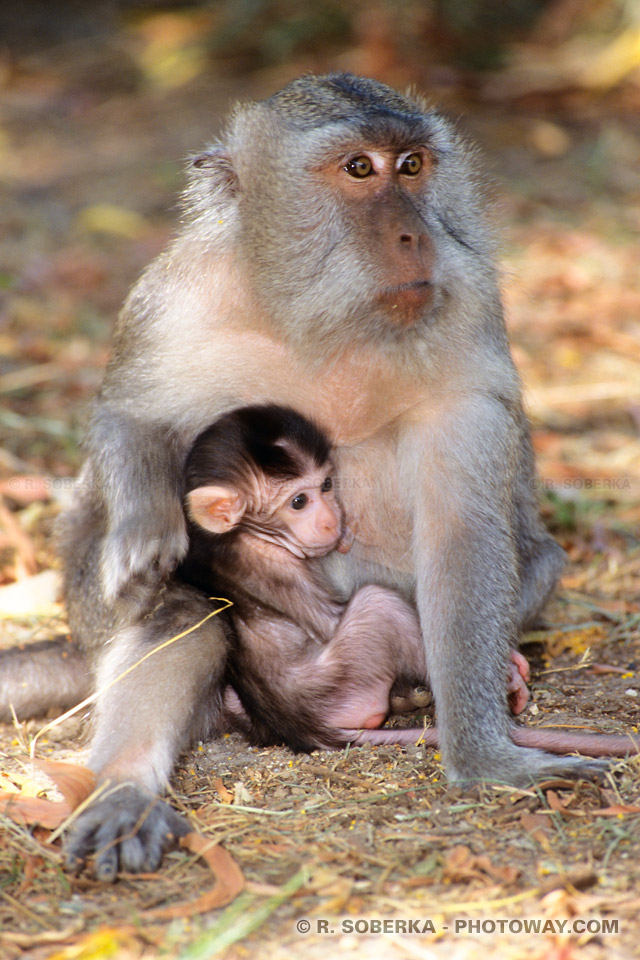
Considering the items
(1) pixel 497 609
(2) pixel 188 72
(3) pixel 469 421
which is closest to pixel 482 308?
(3) pixel 469 421

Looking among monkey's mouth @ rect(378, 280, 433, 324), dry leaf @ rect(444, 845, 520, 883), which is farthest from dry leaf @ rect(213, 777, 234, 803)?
monkey's mouth @ rect(378, 280, 433, 324)

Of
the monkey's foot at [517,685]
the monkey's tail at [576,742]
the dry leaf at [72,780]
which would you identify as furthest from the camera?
the monkey's foot at [517,685]

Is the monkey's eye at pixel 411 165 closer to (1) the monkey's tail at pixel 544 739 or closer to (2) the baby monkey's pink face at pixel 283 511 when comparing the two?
(2) the baby monkey's pink face at pixel 283 511

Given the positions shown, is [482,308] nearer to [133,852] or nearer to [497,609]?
[497,609]

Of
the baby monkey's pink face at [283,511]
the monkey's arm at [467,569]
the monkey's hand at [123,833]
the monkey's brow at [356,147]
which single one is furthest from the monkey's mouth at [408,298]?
the monkey's hand at [123,833]

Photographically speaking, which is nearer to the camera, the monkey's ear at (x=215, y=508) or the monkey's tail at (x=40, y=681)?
the monkey's ear at (x=215, y=508)

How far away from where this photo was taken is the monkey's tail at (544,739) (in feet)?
11.8

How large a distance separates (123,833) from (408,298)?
1.83m

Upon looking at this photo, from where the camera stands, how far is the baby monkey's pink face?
395 cm

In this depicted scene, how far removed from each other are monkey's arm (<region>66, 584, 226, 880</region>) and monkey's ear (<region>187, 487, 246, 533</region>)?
0.83 feet

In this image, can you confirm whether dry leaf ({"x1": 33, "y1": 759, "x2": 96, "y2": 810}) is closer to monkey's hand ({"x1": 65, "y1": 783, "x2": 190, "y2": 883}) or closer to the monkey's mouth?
monkey's hand ({"x1": 65, "y1": 783, "x2": 190, "y2": 883})

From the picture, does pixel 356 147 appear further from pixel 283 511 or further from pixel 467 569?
pixel 467 569

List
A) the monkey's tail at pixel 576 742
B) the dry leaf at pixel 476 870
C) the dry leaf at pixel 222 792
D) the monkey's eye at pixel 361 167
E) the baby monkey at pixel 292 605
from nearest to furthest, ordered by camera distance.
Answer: the dry leaf at pixel 476 870, the dry leaf at pixel 222 792, the monkey's tail at pixel 576 742, the monkey's eye at pixel 361 167, the baby monkey at pixel 292 605

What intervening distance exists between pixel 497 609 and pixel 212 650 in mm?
981
